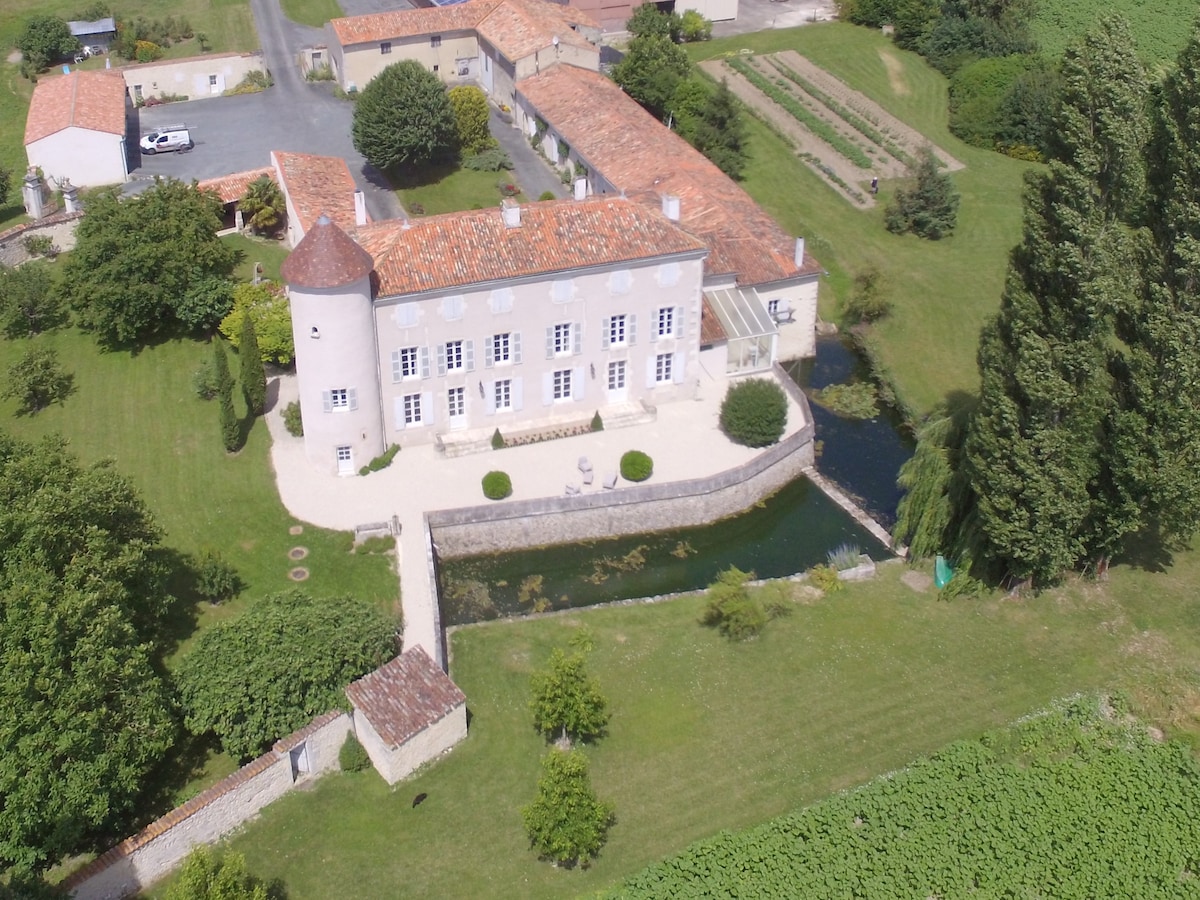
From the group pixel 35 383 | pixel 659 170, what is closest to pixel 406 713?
pixel 35 383

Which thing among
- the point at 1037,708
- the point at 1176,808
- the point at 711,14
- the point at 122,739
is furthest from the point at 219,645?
the point at 711,14

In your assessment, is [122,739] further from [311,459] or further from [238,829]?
[311,459]

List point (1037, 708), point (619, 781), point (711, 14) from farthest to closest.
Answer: point (711, 14) → point (1037, 708) → point (619, 781)

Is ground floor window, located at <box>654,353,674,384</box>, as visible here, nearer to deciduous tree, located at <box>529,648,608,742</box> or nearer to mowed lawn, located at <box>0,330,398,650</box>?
mowed lawn, located at <box>0,330,398,650</box>

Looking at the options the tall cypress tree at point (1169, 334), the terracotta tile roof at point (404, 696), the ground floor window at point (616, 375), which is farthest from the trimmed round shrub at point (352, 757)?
the tall cypress tree at point (1169, 334)

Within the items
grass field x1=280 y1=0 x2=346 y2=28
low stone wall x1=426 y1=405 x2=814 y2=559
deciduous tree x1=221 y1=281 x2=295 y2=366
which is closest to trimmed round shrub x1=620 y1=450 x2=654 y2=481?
low stone wall x1=426 y1=405 x2=814 y2=559

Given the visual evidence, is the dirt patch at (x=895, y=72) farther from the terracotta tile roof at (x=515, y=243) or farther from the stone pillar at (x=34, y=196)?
the stone pillar at (x=34, y=196)
